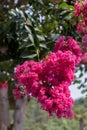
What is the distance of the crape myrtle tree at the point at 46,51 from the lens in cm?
181

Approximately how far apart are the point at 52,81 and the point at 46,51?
0.58 m

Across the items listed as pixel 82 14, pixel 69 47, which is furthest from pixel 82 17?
pixel 69 47

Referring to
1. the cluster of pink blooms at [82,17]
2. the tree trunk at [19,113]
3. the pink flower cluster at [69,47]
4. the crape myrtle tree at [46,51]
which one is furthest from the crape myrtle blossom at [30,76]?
the tree trunk at [19,113]

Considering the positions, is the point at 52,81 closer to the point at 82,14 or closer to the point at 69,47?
the point at 69,47

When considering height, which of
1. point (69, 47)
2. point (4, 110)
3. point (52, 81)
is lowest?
point (52, 81)

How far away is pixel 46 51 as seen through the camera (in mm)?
2369

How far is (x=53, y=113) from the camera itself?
1825 millimetres

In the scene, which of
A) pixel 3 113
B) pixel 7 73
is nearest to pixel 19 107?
pixel 3 113

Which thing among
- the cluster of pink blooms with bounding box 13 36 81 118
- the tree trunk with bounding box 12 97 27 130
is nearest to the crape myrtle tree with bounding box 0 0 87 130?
the cluster of pink blooms with bounding box 13 36 81 118

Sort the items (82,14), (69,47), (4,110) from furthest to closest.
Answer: (4,110) → (82,14) → (69,47)

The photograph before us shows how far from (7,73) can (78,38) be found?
2169 millimetres

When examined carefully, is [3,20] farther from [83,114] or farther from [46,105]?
[83,114]

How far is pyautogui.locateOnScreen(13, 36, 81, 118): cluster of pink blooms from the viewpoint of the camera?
1787 mm

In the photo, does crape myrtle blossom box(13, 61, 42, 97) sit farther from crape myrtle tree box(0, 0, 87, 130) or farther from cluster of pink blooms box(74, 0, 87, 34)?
cluster of pink blooms box(74, 0, 87, 34)
